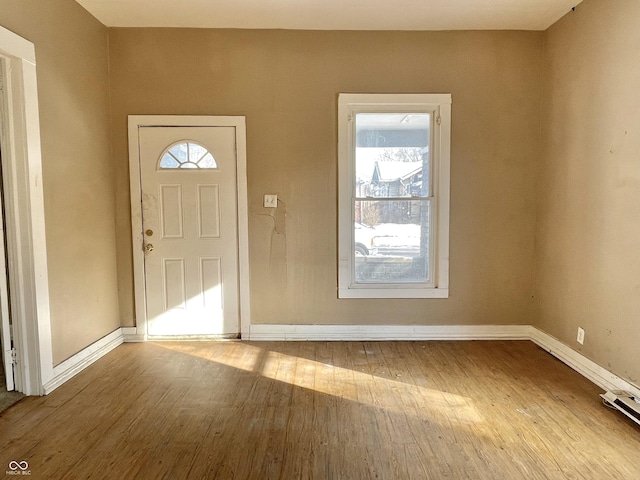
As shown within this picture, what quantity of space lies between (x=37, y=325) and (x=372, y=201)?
110 inches

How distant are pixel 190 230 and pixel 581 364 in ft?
11.4

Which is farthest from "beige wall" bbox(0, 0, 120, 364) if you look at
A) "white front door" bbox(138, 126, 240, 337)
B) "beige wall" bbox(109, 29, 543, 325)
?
"white front door" bbox(138, 126, 240, 337)

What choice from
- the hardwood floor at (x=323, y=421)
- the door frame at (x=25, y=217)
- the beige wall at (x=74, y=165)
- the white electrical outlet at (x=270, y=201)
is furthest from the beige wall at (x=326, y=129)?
the door frame at (x=25, y=217)

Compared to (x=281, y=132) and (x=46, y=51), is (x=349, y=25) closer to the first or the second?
(x=281, y=132)

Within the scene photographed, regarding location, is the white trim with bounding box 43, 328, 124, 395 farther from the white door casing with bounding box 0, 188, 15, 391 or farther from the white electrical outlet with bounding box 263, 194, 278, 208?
the white electrical outlet with bounding box 263, 194, 278, 208

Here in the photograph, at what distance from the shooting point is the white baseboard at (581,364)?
2.69 meters

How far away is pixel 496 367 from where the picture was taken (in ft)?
10.5

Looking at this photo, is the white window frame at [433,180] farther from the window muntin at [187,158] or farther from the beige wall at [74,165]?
the beige wall at [74,165]

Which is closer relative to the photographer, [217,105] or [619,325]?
[619,325]

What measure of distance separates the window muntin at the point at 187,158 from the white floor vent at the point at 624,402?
3.49 metres

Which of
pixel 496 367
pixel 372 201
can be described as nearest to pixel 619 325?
pixel 496 367

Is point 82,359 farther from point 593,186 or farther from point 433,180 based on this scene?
point 593,186

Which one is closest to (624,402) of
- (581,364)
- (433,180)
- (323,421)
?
(581,364)

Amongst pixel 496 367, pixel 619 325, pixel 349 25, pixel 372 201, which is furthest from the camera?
pixel 372 201
